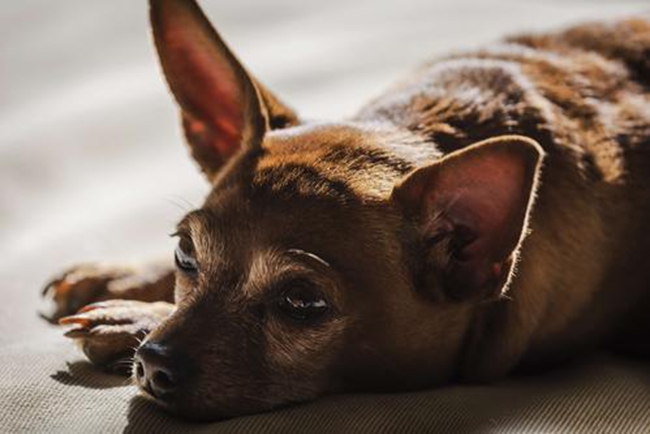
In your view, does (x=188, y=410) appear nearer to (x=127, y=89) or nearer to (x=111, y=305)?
(x=111, y=305)

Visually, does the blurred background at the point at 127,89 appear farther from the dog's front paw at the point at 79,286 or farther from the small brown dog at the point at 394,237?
the small brown dog at the point at 394,237

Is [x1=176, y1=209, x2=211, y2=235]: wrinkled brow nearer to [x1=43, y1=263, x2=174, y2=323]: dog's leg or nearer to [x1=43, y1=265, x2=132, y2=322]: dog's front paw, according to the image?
[x1=43, y1=263, x2=174, y2=323]: dog's leg

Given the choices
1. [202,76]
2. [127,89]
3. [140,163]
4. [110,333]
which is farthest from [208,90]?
[127,89]

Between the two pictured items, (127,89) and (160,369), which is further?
(127,89)

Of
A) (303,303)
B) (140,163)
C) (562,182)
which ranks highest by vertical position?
(562,182)

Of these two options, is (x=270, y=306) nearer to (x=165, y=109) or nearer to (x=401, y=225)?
(x=401, y=225)

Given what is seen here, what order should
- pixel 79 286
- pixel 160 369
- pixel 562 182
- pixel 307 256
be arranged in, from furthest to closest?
1. pixel 79 286
2. pixel 562 182
3. pixel 307 256
4. pixel 160 369

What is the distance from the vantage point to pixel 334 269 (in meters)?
1.94

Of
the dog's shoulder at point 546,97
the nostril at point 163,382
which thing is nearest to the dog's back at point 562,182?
the dog's shoulder at point 546,97

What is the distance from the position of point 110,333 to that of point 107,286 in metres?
0.52

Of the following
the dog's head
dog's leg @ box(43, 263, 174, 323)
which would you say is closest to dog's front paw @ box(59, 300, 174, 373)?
the dog's head

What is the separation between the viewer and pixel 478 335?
2121 mm

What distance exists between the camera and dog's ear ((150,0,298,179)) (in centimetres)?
229

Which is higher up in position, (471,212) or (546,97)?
(546,97)
